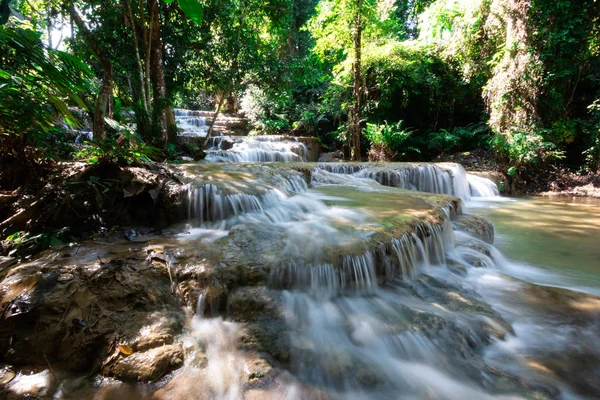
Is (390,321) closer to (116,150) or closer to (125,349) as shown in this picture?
(125,349)

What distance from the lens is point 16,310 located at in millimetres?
2148

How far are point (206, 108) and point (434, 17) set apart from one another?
18.1 meters

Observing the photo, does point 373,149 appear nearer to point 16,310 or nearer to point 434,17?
point 434,17

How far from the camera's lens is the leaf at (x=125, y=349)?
2053mm

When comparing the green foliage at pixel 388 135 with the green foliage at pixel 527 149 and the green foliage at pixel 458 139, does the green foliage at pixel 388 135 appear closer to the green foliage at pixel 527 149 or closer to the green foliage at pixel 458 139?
the green foliage at pixel 458 139

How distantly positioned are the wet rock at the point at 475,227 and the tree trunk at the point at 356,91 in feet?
23.0

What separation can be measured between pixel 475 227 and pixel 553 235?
181 centimetres

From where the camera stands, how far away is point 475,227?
193 inches

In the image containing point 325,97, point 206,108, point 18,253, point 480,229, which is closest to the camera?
point 18,253

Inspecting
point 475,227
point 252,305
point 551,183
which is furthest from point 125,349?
point 551,183

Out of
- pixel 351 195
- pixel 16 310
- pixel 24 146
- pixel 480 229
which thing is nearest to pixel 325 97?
pixel 351 195

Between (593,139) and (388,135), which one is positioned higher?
(388,135)

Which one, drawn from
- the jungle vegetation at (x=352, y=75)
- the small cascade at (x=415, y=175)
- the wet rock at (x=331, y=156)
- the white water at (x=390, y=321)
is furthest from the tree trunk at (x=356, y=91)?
the white water at (x=390, y=321)

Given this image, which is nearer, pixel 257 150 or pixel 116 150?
pixel 116 150
